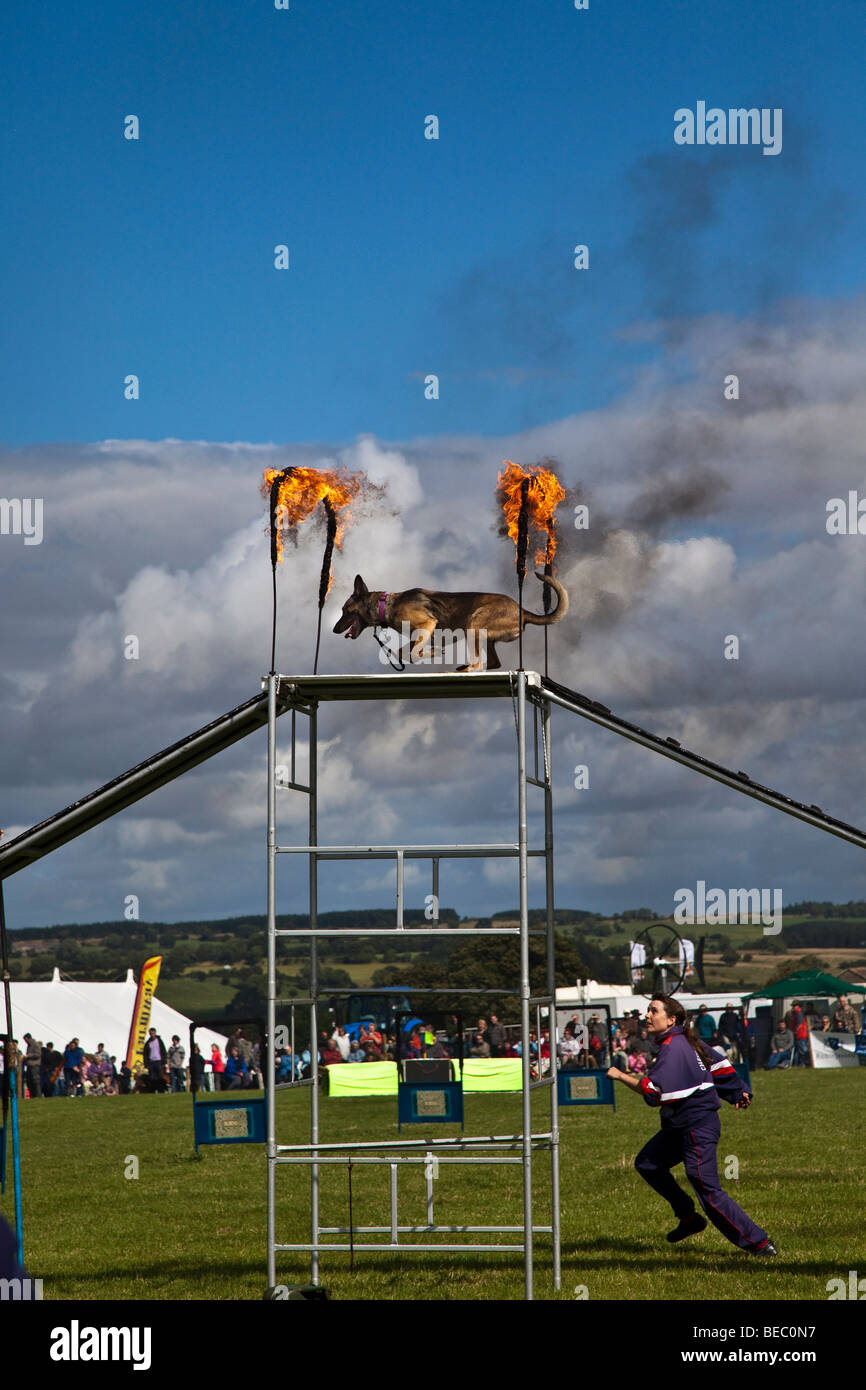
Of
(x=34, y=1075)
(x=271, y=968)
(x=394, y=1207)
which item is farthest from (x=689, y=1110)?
(x=34, y=1075)

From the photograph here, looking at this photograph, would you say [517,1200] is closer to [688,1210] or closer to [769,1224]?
[769,1224]

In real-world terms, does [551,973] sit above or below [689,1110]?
above

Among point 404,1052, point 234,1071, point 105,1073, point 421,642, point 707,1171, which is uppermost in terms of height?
point 421,642

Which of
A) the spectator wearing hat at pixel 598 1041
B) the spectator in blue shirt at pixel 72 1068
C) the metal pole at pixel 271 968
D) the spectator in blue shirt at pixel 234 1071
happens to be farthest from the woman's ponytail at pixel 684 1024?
the spectator in blue shirt at pixel 72 1068

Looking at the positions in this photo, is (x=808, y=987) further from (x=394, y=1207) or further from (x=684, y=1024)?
(x=394, y=1207)

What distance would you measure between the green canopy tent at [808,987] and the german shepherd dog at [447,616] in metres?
36.4

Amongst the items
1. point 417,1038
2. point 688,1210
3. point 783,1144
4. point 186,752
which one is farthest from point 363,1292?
point 417,1038

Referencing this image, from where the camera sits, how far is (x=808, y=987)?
147 ft

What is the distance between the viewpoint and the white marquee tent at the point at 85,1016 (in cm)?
5175

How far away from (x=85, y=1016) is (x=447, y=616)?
156ft

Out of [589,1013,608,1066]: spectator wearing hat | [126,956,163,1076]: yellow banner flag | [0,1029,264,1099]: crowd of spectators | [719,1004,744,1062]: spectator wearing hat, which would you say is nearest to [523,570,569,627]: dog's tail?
[589,1013,608,1066]: spectator wearing hat

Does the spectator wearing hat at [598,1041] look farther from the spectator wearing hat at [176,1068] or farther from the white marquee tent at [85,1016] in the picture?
the white marquee tent at [85,1016]
